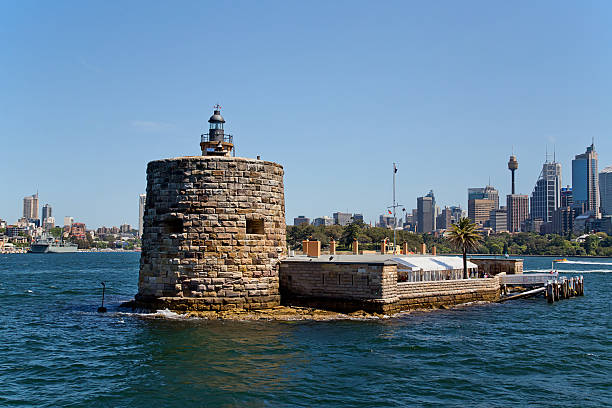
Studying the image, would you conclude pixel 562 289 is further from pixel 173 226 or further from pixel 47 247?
pixel 47 247

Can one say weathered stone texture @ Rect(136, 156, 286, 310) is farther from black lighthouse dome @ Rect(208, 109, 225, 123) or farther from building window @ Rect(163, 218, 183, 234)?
black lighthouse dome @ Rect(208, 109, 225, 123)

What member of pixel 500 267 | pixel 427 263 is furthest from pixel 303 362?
pixel 500 267

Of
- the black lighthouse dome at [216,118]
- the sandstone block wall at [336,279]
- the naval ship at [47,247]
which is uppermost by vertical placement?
the black lighthouse dome at [216,118]

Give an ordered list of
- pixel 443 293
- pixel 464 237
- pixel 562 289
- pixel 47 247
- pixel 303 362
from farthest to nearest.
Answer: pixel 47 247 < pixel 562 289 < pixel 464 237 < pixel 443 293 < pixel 303 362

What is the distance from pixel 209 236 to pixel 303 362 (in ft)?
30.0

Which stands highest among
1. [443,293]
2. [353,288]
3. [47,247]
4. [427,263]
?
[427,263]

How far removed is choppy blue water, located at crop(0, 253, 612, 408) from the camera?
47.8ft

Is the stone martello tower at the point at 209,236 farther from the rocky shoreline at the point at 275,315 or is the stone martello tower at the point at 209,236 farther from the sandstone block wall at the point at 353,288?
the sandstone block wall at the point at 353,288

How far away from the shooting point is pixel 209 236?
82.0 ft

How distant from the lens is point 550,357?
19.5 metres

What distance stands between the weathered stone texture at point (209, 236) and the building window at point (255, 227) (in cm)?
5

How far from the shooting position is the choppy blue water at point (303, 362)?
1458cm

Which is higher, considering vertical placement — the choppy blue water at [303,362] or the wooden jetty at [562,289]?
the wooden jetty at [562,289]

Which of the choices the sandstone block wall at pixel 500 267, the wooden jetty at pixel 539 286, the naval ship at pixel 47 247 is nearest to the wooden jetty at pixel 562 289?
the wooden jetty at pixel 539 286
